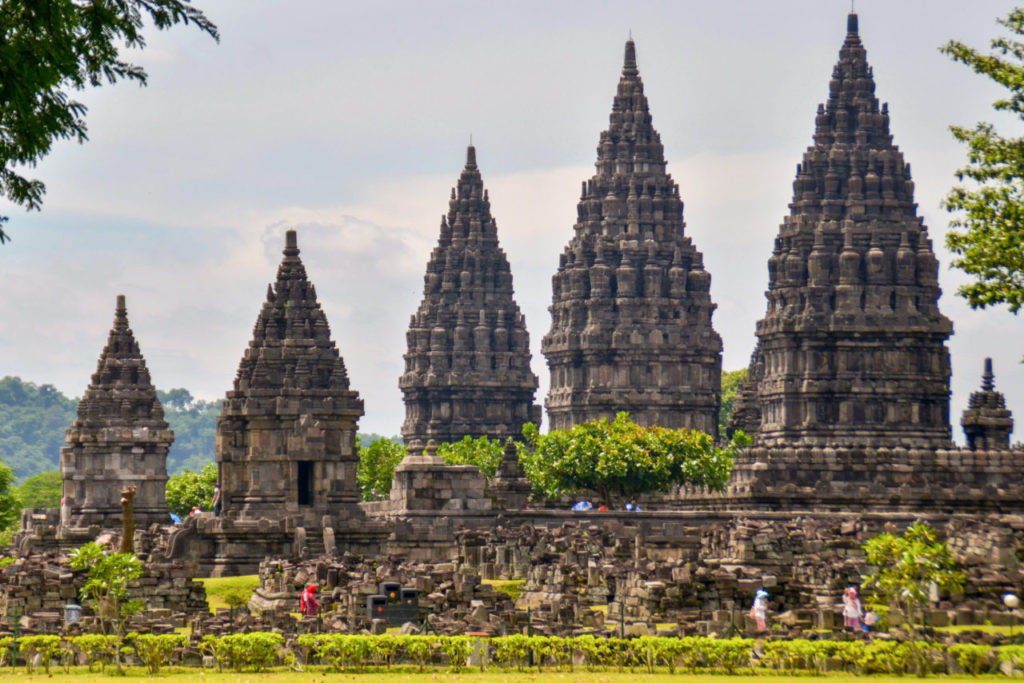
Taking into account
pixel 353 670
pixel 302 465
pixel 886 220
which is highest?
pixel 886 220

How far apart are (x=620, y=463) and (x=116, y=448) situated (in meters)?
24.5

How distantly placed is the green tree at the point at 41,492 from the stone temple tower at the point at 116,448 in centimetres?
6024

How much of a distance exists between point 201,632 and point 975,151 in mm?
19148

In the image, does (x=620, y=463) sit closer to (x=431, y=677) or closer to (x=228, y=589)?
(x=228, y=589)

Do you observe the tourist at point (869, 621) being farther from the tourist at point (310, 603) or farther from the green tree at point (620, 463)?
the green tree at point (620, 463)

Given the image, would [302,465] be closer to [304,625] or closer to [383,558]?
[383,558]

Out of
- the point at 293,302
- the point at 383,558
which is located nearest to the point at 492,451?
the point at 293,302

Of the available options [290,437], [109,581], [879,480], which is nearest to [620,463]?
[879,480]

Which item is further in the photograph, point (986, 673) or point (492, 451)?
point (492, 451)

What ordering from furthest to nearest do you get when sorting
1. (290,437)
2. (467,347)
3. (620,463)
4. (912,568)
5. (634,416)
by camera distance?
1. (467,347)
2. (634,416)
3. (620,463)
4. (290,437)
5. (912,568)

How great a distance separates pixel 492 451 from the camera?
11812cm

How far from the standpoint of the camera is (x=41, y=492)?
180 metres

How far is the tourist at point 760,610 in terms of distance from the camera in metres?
51.8

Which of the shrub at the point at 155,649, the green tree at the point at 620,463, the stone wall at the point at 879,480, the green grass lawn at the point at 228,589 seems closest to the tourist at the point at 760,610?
the shrub at the point at 155,649
